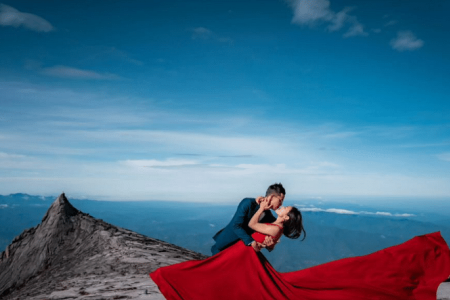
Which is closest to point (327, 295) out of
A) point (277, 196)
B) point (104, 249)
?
point (277, 196)

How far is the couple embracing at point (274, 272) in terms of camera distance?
6.82 m

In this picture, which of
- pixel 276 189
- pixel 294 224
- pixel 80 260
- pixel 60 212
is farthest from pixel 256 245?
pixel 60 212

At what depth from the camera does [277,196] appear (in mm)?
6586

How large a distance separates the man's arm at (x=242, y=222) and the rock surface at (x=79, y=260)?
2.87m

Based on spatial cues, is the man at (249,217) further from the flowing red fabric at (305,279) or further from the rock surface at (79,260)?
the rock surface at (79,260)

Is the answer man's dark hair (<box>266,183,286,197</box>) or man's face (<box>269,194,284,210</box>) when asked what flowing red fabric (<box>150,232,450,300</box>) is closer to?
man's face (<box>269,194,284,210</box>)

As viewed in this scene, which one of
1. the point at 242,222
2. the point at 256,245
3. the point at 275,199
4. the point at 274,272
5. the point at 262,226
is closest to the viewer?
the point at 275,199

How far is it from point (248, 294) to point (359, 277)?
275 cm

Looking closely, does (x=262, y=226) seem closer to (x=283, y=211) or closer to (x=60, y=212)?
(x=283, y=211)

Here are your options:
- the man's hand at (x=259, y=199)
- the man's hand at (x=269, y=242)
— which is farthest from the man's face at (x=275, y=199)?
the man's hand at (x=269, y=242)

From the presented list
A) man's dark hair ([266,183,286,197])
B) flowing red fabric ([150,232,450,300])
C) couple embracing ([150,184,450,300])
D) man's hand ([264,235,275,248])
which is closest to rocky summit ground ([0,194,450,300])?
flowing red fabric ([150,232,450,300])

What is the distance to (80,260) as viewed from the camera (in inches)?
542

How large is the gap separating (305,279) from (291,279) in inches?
13.2

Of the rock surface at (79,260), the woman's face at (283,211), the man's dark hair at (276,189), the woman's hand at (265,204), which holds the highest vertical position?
the man's dark hair at (276,189)
